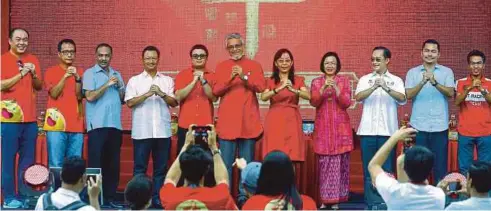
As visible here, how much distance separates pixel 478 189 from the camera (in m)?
4.88

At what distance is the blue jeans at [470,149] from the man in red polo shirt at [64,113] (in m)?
3.33

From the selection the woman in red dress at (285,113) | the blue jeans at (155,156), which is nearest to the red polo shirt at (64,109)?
the blue jeans at (155,156)

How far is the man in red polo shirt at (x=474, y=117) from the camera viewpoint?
796 centimetres

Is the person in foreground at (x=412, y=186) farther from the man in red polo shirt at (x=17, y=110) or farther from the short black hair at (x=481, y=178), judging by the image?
the man in red polo shirt at (x=17, y=110)

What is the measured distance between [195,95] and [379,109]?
1593 mm

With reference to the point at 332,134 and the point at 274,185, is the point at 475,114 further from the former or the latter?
the point at 274,185

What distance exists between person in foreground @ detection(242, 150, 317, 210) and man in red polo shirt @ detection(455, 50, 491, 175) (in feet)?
12.1

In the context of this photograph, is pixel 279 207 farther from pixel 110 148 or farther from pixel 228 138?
pixel 110 148

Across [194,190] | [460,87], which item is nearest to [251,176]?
[194,190]

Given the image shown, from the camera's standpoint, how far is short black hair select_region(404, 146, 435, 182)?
4578 millimetres

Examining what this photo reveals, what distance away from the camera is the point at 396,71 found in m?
9.44

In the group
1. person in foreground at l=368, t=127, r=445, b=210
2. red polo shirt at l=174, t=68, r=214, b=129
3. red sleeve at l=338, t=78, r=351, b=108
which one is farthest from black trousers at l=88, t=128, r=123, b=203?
person in foreground at l=368, t=127, r=445, b=210

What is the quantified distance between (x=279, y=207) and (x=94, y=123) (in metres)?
3.61

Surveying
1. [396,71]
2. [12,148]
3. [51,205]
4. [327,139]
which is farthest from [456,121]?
[51,205]
